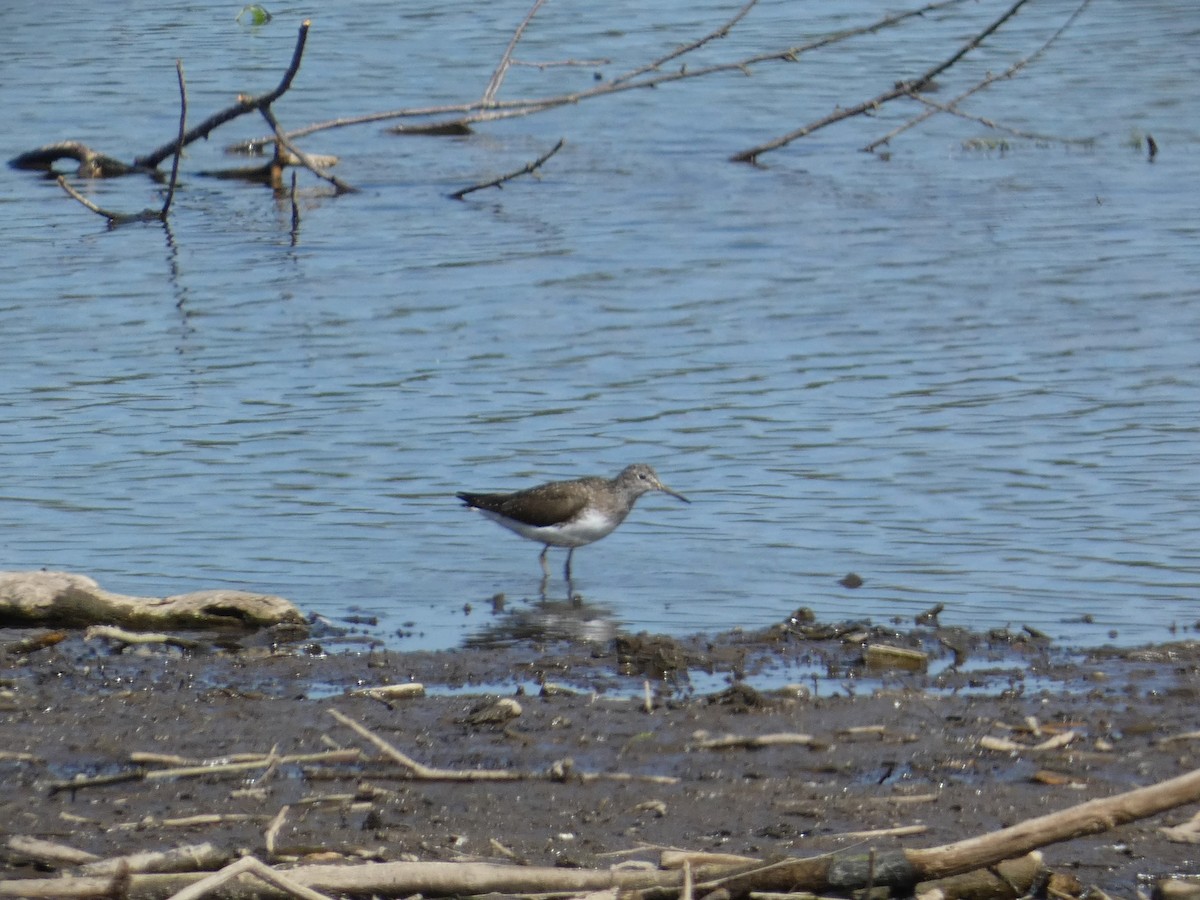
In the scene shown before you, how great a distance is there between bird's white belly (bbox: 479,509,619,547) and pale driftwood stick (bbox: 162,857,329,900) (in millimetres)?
5781

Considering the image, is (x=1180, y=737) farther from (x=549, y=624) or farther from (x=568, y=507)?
(x=568, y=507)

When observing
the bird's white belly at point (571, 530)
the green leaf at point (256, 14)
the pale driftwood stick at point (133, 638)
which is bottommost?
the green leaf at point (256, 14)

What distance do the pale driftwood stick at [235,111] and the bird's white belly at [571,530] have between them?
6257 millimetres

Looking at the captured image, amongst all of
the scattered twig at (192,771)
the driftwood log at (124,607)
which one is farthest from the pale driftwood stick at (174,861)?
the driftwood log at (124,607)

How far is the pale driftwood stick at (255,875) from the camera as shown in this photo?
15.1 ft

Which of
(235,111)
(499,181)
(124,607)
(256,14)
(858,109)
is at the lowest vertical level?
(256,14)

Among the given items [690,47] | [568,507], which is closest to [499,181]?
[690,47]

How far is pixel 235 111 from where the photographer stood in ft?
63.1

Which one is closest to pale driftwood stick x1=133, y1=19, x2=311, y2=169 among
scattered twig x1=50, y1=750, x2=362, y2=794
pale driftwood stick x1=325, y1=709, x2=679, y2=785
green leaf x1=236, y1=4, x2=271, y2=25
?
green leaf x1=236, y1=4, x2=271, y2=25

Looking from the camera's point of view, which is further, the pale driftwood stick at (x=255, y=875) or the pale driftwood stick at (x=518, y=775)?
the pale driftwood stick at (x=518, y=775)

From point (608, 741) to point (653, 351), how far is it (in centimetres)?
800

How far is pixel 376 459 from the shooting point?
12.5 m

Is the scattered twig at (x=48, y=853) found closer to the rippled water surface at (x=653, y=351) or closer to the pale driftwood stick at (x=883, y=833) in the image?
the pale driftwood stick at (x=883, y=833)

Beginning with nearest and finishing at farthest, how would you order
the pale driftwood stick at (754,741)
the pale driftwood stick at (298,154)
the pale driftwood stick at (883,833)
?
1. the pale driftwood stick at (883,833)
2. the pale driftwood stick at (754,741)
3. the pale driftwood stick at (298,154)
